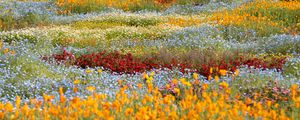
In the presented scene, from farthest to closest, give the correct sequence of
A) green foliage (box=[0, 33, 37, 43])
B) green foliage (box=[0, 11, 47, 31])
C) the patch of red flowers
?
green foliage (box=[0, 11, 47, 31])
green foliage (box=[0, 33, 37, 43])
the patch of red flowers

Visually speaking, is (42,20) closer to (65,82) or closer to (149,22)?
(149,22)

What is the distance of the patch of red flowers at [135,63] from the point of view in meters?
8.95

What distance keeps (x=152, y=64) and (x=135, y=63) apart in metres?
0.31

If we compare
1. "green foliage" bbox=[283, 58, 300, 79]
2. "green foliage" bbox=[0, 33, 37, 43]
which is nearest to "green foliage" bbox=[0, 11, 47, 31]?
"green foliage" bbox=[0, 33, 37, 43]

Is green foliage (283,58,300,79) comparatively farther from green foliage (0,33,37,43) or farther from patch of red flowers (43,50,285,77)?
green foliage (0,33,37,43)

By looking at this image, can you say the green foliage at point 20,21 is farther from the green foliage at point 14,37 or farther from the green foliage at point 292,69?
the green foliage at point 292,69

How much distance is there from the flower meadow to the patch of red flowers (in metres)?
0.02

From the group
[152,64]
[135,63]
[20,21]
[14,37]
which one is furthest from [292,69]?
[20,21]

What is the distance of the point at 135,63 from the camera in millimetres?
9438

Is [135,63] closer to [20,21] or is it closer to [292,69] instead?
[292,69]

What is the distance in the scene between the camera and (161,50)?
33.7ft

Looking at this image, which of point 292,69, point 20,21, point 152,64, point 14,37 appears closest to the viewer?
point 292,69

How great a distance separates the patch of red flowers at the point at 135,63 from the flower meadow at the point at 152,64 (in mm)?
20

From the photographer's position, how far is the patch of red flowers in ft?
29.3
